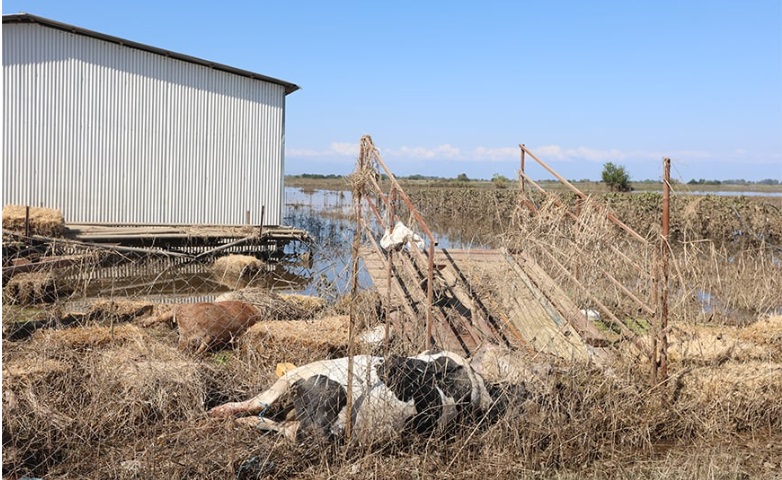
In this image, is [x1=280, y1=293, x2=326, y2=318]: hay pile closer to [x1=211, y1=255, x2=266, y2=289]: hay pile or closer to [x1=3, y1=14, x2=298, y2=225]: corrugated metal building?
[x1=211, y1=255, x2=266, y2=289]: hay pile

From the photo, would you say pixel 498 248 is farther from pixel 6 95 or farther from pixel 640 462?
pixel 6 95

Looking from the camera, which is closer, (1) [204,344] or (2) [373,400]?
(2) [373,400]

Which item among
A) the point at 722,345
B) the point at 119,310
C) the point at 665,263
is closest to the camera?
the point at 665,263

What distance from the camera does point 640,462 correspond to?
17.6 ft

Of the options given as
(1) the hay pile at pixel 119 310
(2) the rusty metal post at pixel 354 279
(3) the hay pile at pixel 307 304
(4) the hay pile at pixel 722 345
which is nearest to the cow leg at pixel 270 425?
(2) the rusty metal post at pixel 354 279

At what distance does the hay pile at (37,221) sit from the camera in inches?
682

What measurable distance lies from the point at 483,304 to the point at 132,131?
1620 centimetres

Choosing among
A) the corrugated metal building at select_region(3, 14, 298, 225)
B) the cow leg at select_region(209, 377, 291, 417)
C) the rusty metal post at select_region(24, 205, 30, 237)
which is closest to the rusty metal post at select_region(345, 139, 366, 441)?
the cow leg at select_region(209, 377, 291, 417)

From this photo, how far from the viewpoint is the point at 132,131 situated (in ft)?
70.6

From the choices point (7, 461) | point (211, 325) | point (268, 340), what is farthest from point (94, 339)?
point (7, 461)

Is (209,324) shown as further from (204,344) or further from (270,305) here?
(270,305)

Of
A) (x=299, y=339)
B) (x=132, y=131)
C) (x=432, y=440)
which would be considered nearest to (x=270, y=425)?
(x=432, y=440)

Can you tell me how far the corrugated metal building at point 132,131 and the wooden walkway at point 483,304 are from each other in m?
14.5

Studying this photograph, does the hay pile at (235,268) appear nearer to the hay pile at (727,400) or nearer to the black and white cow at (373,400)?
the black and white cow at (373,400)
